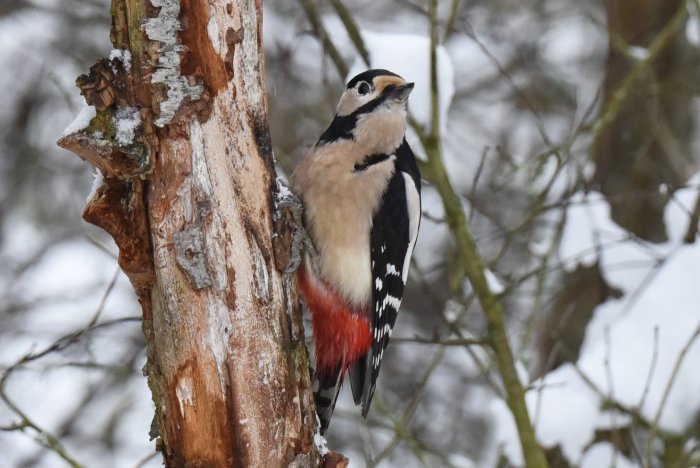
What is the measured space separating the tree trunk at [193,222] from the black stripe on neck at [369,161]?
864 millimetres

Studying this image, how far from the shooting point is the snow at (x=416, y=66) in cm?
381

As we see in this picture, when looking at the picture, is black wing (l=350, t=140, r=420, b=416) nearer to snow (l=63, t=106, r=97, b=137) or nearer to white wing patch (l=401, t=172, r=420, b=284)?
white wing patch (l=401, t=172, r=420, b=284)

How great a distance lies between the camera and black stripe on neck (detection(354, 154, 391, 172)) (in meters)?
3.36

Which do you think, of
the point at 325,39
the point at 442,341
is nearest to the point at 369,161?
the point at 442,341

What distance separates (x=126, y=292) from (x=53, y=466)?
149 centimetres

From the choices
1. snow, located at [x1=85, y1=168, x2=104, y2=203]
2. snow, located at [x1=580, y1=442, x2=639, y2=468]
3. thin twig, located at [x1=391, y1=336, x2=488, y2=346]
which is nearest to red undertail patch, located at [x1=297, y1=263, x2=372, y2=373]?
thin twig, located at [x1=391, y1=336, x2=488, y2=346]

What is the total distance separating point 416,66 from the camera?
3887 millimetres

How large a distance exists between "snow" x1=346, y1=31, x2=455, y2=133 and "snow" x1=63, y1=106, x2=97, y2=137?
1.74 meters

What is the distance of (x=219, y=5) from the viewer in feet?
8.15

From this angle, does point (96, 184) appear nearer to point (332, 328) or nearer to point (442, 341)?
point (332, 328)

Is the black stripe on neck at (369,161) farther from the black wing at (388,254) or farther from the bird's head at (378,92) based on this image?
the bird's head at (378,92)

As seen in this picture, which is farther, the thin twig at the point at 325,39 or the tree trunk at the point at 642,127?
the tree trunk at the point at 642,127

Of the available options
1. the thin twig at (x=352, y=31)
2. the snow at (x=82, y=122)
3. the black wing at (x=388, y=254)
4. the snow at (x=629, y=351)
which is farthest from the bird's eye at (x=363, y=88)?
the snow at (x=82, y=122)

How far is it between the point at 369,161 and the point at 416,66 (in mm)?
702
